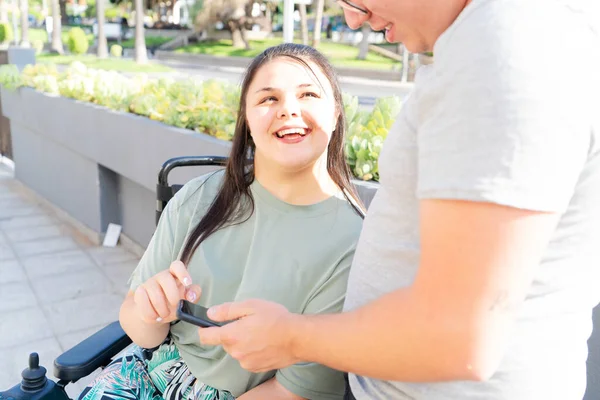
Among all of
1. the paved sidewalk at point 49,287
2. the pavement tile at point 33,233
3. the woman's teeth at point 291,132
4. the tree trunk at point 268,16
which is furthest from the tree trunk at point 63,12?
the woman's teeth at point 291,132

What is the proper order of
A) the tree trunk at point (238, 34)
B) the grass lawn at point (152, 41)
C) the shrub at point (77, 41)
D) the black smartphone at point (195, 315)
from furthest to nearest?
1. the grass lawn at point (152, 41)
2. the tree trunk at point (238, 34)
3. the shrub at point (77, 41)
4. the black smartphone at point (195, 315)

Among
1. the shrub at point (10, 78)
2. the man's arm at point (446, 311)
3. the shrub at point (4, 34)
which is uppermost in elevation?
the man's arm at point (446, 311)

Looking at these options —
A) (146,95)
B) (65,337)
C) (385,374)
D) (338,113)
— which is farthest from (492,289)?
(146,95)

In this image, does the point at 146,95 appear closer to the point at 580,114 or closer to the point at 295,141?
the point at 295,141

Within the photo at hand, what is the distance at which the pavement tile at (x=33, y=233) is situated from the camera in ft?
18.0

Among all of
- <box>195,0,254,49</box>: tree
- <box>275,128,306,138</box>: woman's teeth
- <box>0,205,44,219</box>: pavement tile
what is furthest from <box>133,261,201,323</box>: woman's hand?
<box>195,0,254,49</box>: tree

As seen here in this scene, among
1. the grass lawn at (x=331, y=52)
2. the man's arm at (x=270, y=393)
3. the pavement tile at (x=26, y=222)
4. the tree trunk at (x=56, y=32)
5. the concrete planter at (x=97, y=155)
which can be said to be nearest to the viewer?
the man's arm at (x=270, y=393)

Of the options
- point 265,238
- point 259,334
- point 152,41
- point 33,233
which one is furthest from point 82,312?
point 152,41

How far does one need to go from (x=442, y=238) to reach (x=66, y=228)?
570 centimetres

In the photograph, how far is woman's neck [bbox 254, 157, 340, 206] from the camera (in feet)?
5.40

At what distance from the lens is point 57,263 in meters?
4.90

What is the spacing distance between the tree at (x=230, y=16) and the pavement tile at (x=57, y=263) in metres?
31.4

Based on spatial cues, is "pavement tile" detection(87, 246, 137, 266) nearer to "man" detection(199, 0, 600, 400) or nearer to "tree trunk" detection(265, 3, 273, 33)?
"man" detection(199, 0, 600, 400)

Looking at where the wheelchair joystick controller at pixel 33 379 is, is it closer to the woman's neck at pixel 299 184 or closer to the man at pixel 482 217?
the woman's neck at pixel 299 184
